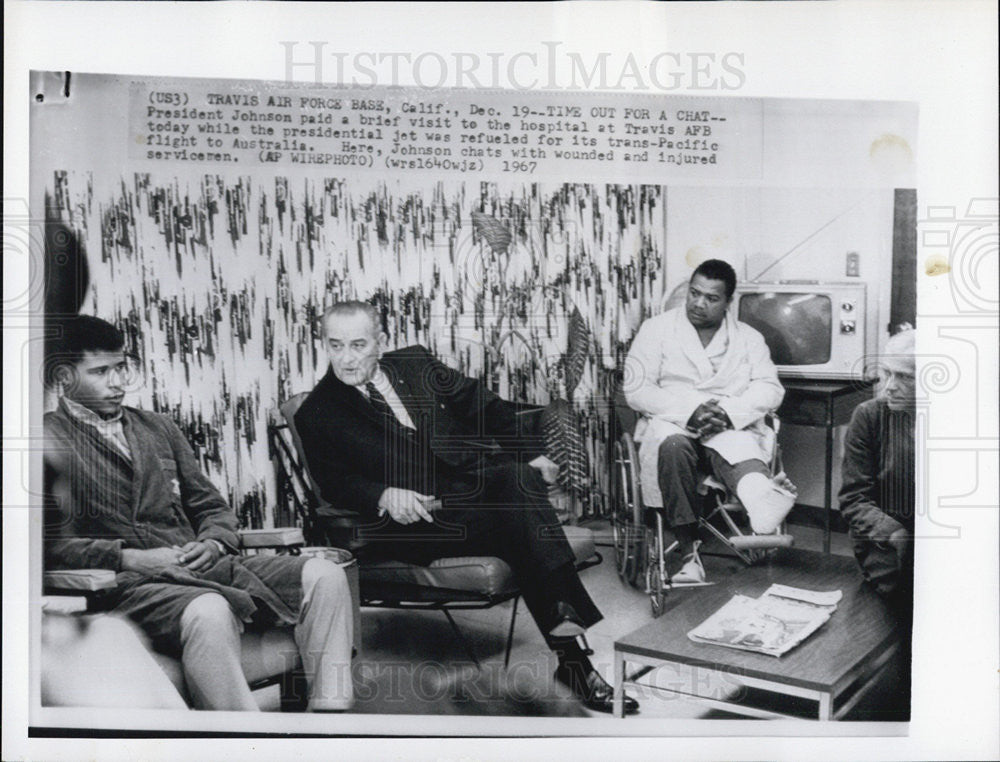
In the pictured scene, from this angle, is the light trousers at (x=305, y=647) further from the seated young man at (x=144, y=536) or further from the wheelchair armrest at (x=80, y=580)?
the wheelchair armrest at (x=80, y=580)

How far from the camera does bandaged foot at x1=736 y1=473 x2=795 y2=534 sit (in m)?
2.37

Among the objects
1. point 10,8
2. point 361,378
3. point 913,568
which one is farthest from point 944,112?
point 10,8

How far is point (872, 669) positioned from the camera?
2371mm

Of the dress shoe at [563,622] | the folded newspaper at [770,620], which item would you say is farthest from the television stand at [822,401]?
the dress shoe at [563,622]

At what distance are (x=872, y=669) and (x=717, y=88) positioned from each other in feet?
5.12

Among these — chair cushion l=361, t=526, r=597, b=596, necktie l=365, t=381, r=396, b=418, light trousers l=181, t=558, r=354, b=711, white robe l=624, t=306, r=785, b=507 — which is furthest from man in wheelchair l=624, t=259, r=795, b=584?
light trousers l=181, t=558, r=354, b=711

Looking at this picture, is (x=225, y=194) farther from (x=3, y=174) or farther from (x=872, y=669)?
(x=872, y=669)

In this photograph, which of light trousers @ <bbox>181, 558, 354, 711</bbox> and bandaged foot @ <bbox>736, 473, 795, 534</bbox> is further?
bandaged foot @ <bbox>736, 473, 795, 534</bbox>

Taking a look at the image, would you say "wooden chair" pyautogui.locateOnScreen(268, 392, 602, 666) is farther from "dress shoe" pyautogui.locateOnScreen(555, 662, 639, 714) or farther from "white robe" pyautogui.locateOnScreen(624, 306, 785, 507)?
"white robe" pyautogui.locateOnScreen(624, 306, 785, 507)

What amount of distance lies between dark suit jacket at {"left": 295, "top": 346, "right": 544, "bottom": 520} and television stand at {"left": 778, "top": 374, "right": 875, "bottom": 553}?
667 millimetres

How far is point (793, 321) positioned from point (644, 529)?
669 millimetres

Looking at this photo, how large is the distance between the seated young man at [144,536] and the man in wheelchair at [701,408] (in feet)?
2.89

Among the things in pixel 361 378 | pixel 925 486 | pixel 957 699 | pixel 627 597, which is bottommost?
pixel 957 699

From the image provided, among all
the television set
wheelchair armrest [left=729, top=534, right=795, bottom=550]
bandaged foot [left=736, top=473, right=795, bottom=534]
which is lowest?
wheelchair armrest [left=729, top=534, right=795, bottom=550]
